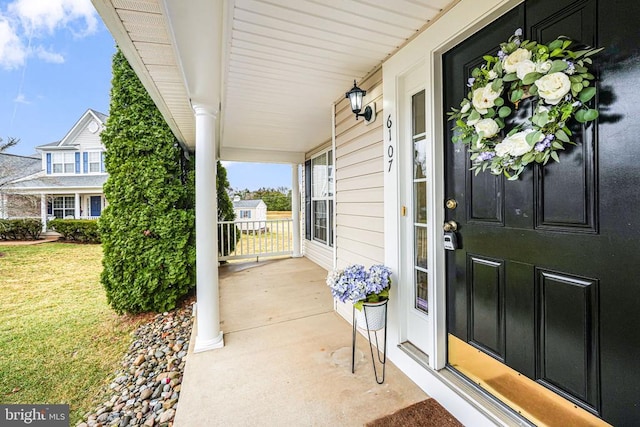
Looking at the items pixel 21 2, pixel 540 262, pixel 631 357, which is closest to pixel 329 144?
pixel 540 262

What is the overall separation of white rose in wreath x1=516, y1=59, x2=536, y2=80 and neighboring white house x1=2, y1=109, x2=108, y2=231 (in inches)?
580

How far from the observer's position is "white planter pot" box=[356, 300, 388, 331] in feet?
6.39

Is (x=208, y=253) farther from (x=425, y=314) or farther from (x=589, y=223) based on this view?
(x=589, y=223)

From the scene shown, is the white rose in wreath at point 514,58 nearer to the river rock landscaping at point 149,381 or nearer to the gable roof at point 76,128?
the river rock landscaping at point 149,381

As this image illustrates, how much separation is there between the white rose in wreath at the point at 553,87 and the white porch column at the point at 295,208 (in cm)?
549

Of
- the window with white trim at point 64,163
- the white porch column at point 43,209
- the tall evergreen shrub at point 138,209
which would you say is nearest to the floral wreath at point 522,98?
the tall evergreen shrub at point 138,209

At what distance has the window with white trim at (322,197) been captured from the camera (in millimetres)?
5189

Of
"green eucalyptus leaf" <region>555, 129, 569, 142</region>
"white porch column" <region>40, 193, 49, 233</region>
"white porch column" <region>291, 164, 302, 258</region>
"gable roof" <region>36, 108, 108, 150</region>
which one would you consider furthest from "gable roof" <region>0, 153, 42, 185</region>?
"green eucalyptus leaf" <region>555, 129, 569, 142</region>

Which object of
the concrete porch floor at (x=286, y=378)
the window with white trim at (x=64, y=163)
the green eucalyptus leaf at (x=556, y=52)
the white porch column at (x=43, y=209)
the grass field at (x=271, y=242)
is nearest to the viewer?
the green eucalyptus leaf at (x=556, y=52)

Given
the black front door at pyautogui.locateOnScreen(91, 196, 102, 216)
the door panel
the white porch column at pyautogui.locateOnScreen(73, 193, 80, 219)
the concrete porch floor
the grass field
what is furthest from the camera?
the black front door at pyautogui.locateOnScreen(91, 196, 102, 216)

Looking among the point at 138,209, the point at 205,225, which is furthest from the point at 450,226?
the point at 138,209

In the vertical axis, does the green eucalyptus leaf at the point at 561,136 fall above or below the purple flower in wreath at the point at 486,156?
above

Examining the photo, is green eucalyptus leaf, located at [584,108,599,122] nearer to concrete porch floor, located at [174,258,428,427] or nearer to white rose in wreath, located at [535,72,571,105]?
white rose in wreath, located at [535,72,571,105]

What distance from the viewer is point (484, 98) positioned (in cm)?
138
